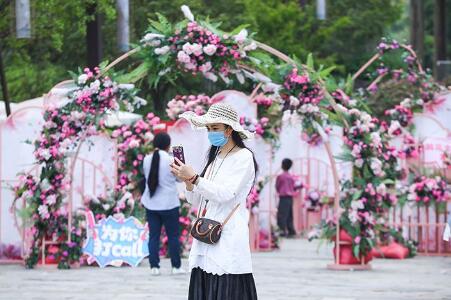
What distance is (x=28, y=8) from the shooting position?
17.2m

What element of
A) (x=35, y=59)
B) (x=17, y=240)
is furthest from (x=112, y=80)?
(x=35, y=59)

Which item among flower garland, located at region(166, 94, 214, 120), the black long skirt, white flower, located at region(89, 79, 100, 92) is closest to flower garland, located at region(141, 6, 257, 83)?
white flower, located at region(89, 79, 100, 92)

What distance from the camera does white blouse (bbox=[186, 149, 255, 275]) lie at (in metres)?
8.87

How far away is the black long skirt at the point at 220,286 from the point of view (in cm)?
889

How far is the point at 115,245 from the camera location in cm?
1748

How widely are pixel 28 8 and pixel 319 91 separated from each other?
13.2 feet

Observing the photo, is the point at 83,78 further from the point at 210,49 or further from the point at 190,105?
the point at 190,105

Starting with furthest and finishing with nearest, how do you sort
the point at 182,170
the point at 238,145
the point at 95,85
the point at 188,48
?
1. the point at 95,85
2. the point at 188,48
3. the point at 238,145
4. the point at 182,170

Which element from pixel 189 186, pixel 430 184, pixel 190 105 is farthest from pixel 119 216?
pixel 189 186

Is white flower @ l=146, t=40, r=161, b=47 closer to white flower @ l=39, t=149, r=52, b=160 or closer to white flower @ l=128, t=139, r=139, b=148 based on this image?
white flower @ l=39, t=149, r=52, b=160

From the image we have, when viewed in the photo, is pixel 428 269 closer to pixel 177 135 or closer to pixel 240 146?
pixel 177 135

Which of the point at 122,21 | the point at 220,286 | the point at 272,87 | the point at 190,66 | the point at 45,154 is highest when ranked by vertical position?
the point at 122,21

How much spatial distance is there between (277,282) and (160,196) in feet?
5.49

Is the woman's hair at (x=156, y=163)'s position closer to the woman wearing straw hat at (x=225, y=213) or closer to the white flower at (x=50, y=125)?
the white flower at (x=50, y=125)
